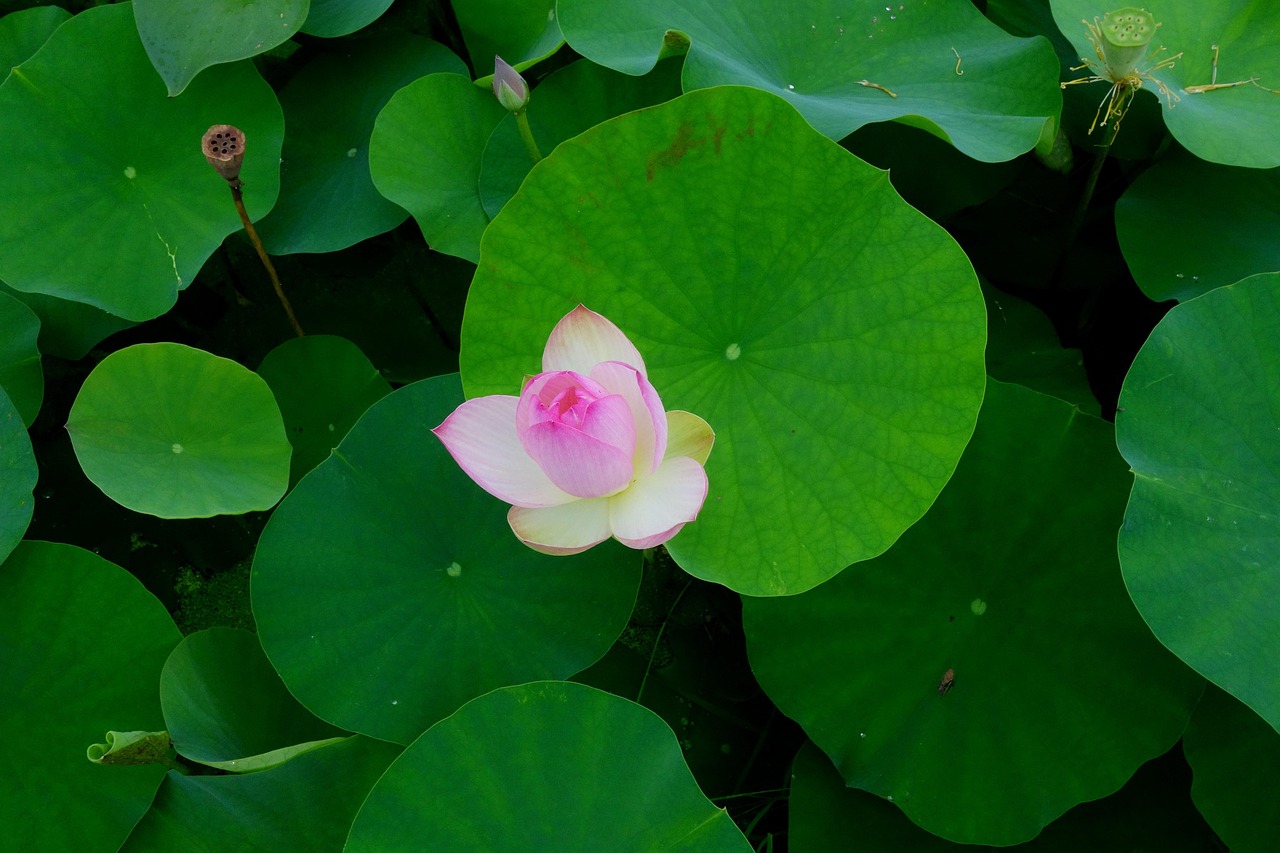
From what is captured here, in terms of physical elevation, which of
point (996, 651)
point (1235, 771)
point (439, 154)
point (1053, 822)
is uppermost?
point (439, 154)

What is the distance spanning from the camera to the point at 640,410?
832mm

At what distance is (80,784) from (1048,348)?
142 centimetres

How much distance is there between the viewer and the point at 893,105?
1.20m

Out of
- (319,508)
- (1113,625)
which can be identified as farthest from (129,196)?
(1113,625)

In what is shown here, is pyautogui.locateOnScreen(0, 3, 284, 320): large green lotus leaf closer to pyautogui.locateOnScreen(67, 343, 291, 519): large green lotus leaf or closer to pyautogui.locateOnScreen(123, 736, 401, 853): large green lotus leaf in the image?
pyautogui.locateOnScreen(67, 343, 291, 519): large green lotus leaf

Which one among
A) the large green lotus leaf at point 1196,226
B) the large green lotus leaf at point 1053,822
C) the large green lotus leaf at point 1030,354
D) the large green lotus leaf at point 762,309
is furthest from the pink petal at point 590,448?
the large green lotus leaf at point 1196,226

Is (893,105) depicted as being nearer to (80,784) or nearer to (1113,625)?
(1113,625)

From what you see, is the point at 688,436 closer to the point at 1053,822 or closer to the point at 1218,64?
the point at 1053,822

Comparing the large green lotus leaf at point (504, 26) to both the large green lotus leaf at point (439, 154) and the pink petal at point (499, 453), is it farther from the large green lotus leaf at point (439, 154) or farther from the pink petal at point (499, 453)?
the pink petal at point (499, 453)

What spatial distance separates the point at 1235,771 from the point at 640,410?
88 cm

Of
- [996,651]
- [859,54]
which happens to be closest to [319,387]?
[859,54]

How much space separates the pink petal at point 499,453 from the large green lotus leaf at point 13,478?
2.06ft

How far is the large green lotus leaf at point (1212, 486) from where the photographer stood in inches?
36.8

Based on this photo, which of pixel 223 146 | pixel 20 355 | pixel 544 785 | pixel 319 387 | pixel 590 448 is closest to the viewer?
pixel 590 448
